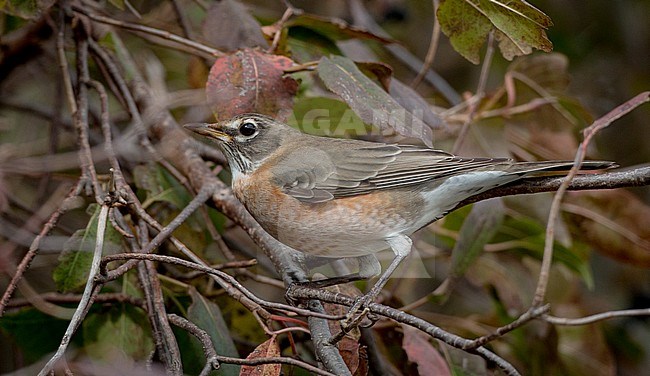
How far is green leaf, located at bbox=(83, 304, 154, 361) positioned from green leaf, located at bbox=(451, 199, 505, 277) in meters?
1.45

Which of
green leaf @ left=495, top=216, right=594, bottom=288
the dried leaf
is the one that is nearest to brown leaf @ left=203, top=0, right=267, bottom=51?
green leaf @ left=495, top=216, right=594, bottom=288

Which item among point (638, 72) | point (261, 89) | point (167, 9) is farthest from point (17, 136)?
point (638, 72)

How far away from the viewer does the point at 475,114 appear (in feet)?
14.1

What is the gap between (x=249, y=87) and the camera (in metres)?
3.11

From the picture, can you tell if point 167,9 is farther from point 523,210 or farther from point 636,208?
point 636,208

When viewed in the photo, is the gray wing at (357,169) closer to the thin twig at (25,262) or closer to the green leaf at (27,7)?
the thin twig at (25,262)

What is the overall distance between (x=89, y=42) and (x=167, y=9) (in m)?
1.42

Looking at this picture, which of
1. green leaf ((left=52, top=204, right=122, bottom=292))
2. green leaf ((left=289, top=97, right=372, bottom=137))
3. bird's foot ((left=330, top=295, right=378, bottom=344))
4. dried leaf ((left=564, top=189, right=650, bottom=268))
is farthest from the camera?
dried leaf ((left=564, top=189, right=650, bottom=268))

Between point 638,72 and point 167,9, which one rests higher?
point 638,72

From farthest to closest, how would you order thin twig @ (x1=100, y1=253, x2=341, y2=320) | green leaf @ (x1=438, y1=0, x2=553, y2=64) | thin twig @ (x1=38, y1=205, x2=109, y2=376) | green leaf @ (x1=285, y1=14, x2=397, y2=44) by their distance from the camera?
green leaf @ (x1=285, y1=14, x2=397, y2=44) < green leaf @ (x1=438, y1=0, x2=553, y2=64) < thin twig @ (x1=100, y1=253, x2=341, y2=320) < thin twig @ (x1=38, y1=205, x2=109, y2=376)

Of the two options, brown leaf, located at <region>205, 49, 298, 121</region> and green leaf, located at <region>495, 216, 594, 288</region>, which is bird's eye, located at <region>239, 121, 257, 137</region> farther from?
green leaf, located at <region>495, 216, 594, 288</region>

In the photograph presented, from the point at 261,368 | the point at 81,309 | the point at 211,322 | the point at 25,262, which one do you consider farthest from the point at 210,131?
the point at 81,309

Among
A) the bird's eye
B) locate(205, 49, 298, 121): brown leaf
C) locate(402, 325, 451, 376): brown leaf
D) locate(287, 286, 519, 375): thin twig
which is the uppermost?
the bird's eye

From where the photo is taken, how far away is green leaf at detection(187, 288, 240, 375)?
118 inches
